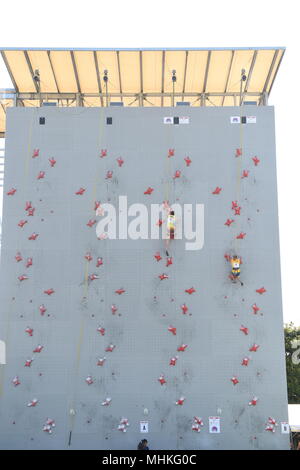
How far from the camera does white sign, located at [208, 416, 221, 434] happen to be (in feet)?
40.2

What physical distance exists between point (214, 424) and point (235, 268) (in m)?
3.64

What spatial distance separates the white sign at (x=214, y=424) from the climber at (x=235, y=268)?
3.19m

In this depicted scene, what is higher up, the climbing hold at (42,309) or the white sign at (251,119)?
the white sign at (251,119)

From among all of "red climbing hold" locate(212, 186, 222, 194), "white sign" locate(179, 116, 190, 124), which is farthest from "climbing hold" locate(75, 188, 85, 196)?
"red climbing hold" locate(212, 186, 222, 194)

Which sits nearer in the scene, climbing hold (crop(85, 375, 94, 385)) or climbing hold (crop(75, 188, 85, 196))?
climbing hold (crop(85, 375, 94, 385))

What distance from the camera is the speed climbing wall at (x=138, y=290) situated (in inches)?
486

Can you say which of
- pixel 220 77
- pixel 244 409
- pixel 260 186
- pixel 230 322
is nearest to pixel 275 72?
pixel 220 77

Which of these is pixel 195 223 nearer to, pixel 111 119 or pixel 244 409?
pixel 111 119

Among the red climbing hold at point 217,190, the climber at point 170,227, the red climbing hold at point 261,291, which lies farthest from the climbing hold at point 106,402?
the red climbing hold at point 217,190

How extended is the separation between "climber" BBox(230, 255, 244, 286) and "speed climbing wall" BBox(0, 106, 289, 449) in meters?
0.11

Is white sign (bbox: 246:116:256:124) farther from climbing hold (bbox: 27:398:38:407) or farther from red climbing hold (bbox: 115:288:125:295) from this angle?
climbing hold (bbox: 27:398:38:407)

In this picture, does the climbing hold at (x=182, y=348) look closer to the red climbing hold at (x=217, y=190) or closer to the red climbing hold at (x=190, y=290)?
the red climbing hold at (x=190, y=290)

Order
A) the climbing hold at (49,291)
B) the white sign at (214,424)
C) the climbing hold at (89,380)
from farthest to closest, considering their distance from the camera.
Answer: the climbing hold at (49,291), the climbing hold at (89,380), the white sign at (214,424)

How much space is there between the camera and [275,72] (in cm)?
1441
